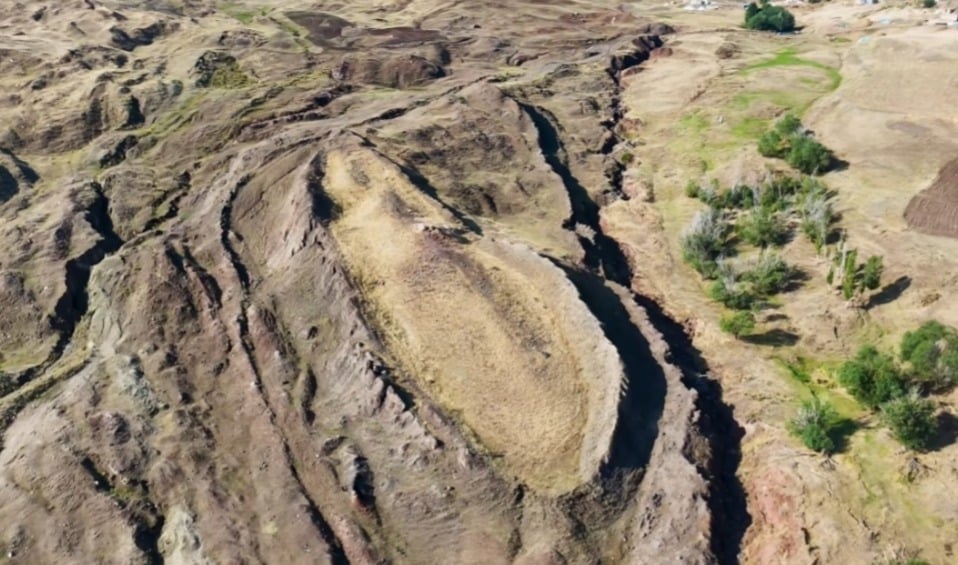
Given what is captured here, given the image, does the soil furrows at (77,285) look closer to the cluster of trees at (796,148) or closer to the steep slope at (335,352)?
the steep slope at (335,352)

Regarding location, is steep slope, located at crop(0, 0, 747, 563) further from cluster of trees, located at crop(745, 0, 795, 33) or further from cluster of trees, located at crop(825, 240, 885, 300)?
cluster of trees, located at crop(745, 0, 795, 33)

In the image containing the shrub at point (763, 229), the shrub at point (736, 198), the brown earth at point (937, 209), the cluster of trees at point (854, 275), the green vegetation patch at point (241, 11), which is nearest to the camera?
the cluster of trees at point (854, 275)

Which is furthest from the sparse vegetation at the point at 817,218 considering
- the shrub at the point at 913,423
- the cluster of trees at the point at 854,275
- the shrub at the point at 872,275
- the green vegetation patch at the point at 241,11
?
the green vegetation patch at the point at 241,11

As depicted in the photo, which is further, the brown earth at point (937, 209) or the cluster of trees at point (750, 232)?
the brown earth at point (937, 209)

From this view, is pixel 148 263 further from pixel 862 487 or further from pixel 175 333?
pixel 862 487

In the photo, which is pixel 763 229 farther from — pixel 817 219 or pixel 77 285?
pixel 77 285

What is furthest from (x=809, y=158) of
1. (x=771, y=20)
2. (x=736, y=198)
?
(x=771, y=20)

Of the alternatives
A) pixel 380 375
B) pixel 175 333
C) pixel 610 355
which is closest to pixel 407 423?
pixel 380 375

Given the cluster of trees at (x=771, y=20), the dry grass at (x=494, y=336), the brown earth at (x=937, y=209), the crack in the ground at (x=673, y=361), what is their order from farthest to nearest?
1. the cluster of trees at (x=771, y=20)
2. the brown earth at (x=937, y=209)
3. the dry grass at (x=494, y=336)
4. the crack in the ground at (x=673, y=361)
